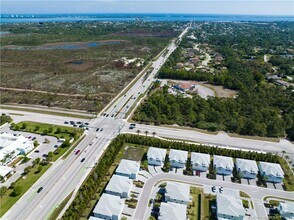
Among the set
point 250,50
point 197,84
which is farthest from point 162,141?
point 250,50

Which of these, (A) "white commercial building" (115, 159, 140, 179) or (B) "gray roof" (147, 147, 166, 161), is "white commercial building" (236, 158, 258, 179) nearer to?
(B) "gray roof" (147, 147, 166, 161)

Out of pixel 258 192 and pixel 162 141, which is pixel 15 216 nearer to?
pixel 162 141

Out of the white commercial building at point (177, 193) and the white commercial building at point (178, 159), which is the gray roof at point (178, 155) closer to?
the white commercial building at point (178, 159)

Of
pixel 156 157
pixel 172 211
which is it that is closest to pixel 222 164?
pixel 156 157

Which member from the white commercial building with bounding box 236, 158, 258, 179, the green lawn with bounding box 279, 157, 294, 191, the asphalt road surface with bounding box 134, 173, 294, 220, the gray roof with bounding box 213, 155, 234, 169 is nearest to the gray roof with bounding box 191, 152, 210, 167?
the gray roof with bounding box 213, 155, 234, 169

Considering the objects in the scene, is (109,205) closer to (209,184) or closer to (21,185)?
(21,185)

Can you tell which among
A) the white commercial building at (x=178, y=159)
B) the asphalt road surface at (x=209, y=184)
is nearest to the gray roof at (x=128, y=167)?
the asphalt road surface at (x=209, y=184)
